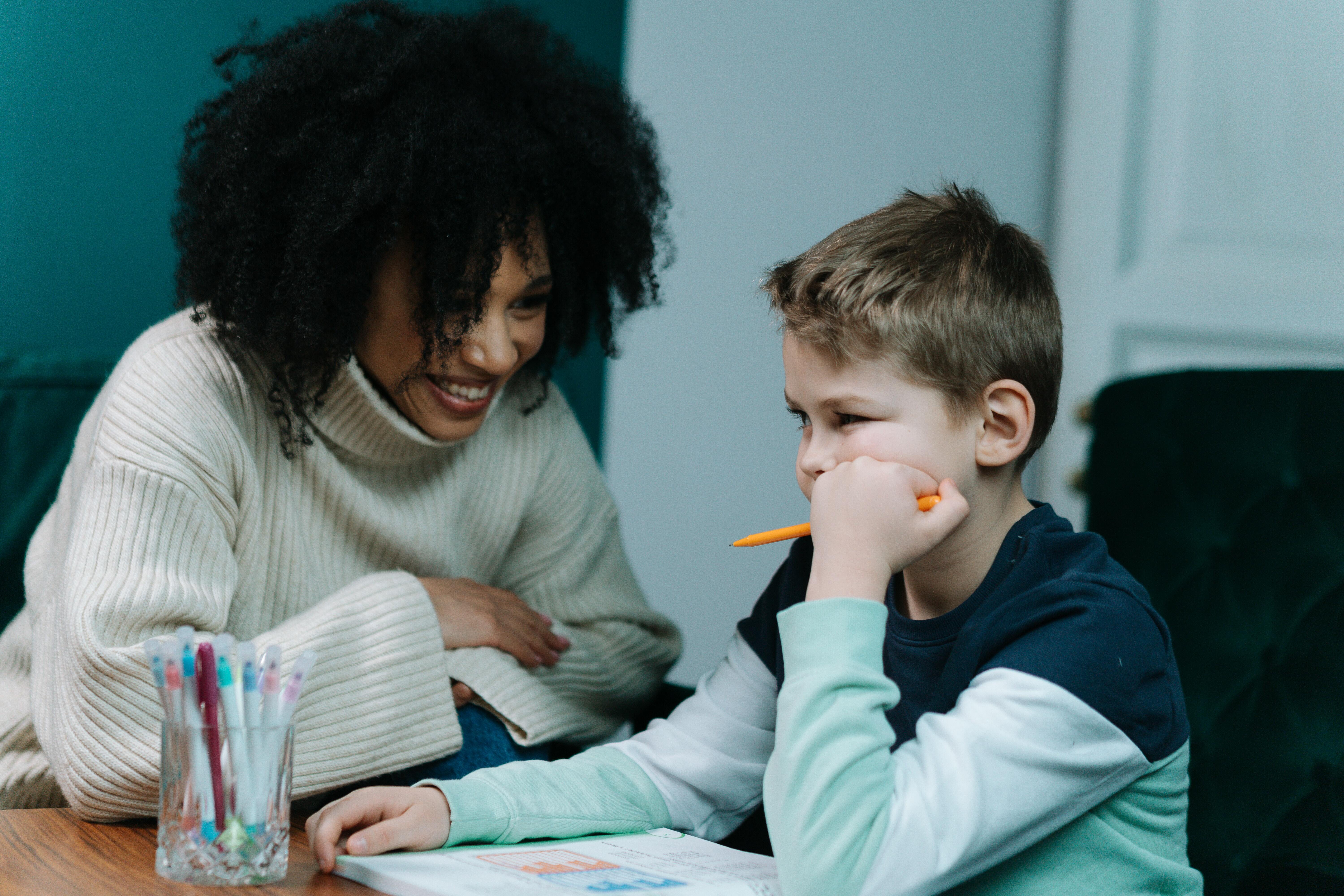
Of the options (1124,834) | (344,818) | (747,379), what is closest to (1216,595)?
(1124,834)

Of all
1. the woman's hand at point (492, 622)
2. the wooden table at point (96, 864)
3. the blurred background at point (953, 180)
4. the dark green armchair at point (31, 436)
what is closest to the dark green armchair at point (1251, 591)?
the blurred background at point (953, 180)

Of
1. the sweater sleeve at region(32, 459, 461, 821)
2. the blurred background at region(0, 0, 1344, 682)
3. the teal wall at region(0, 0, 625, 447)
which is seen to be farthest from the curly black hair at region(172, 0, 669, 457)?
the blurred background at region(0, 0, 1344, 682)

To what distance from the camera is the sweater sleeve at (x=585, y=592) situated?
4.55 ft

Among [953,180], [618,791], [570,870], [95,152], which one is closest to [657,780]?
[618,791]

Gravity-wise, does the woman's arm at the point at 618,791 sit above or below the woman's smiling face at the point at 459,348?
below

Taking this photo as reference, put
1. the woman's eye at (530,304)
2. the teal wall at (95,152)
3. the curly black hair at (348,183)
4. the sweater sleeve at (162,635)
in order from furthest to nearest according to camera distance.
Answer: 1. the teal wall at (95,152)
2. the woman's eye at (530,304)
3. the curly black hair at (348,183)
4. the sweater sleeve at (162,635)

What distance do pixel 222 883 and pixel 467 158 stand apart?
0.72 m

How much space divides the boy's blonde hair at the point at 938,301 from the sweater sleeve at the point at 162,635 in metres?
0.49

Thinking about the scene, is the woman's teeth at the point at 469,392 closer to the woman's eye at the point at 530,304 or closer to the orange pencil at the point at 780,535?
the woman's eye at the point at 530,304

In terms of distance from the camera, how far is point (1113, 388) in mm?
1599

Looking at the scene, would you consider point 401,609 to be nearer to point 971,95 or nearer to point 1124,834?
point 1124,834

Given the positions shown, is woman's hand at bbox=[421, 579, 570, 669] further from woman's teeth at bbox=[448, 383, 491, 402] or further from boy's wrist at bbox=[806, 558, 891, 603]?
boy's wrist at bbox=[806, 558, 891, 603]

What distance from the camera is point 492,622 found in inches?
50.3

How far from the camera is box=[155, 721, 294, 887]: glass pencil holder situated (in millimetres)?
723
